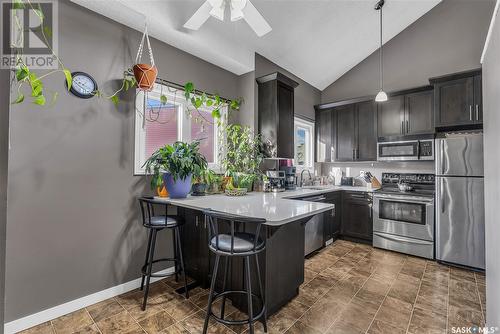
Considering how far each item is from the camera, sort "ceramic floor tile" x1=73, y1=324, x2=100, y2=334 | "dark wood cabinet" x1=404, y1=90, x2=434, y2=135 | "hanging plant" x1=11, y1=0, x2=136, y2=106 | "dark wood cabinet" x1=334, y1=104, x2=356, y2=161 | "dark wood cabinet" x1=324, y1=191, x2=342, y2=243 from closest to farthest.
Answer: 1. "hanging plant" x1=11, y1=0, x2=136, y2=106
2. "ceramic floor tile" x1=73, y1=324, x2=100, y2=334
3. "dark wood cabinet" x1=404, y1=90, x2=434, y2=135
4. "dark wood cabinet" x1=324, y1=191, x2=342, y2=243
5. "dark wood cabinet" x1=334, y1=104, x2=356, y2=161

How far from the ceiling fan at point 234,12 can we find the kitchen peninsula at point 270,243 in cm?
157

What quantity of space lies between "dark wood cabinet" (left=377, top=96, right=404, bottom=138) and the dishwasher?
5.45ft

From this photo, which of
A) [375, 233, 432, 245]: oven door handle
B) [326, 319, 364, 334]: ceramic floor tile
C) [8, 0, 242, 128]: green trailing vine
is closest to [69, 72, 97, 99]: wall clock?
[8, 0, 242, 128]: green trailing vine

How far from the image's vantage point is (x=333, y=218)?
12.9 feet

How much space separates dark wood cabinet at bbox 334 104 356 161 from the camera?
14.4ft

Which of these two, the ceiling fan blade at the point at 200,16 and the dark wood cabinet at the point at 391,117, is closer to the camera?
the ceiling fan blade at the point at 200,16

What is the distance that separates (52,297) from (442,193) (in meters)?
4.47

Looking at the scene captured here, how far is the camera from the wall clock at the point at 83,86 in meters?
2.07

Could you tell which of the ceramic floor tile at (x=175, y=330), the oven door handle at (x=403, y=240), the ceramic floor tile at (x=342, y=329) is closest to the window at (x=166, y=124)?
the ceramic floor tile at (x=175, y=330)

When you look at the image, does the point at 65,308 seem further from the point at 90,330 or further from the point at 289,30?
the point at 289,30

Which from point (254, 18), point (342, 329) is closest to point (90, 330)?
point (342, 329)

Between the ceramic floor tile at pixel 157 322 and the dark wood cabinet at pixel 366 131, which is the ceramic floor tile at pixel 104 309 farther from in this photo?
the dark wood cabinet at pixel 366 131

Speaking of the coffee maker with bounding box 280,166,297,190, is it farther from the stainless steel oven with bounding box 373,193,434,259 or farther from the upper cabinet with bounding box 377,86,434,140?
the upper cabinet with bounding box 377,86,434,140

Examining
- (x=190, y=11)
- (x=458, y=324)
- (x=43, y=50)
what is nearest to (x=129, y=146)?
(x=43, y=50)
